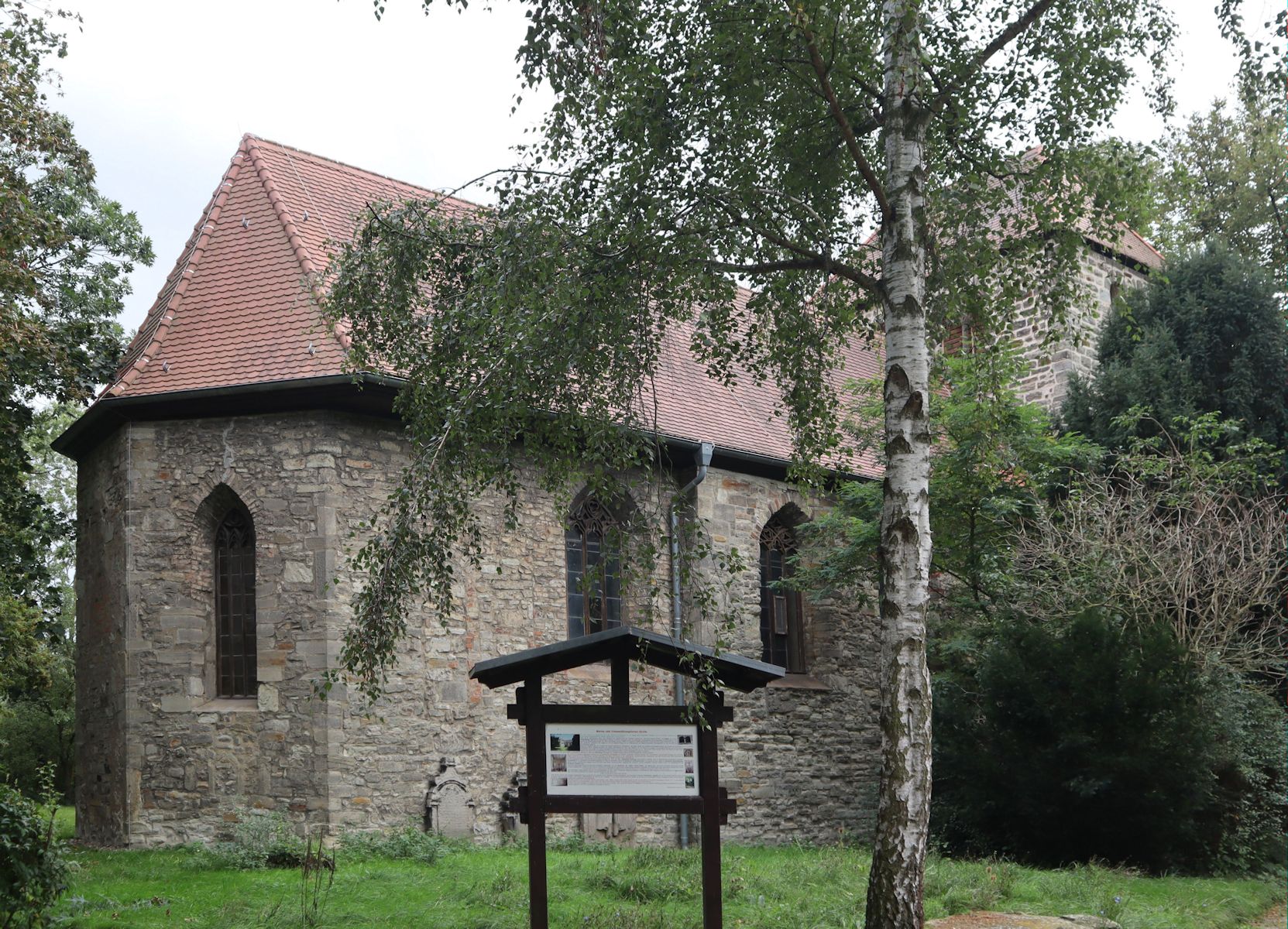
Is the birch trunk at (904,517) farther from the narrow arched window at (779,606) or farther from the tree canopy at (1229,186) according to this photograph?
the tree canopy at (1229,186)

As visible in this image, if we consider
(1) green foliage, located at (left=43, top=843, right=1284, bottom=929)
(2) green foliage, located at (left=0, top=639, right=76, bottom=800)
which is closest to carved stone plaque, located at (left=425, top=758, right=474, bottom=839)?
(1) green foliage, located at (left=43, top=843, right=1284, bottom=929)

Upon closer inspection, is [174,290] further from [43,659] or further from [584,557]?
[43,659]

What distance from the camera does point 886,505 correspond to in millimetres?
8570

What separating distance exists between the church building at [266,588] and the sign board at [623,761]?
4485 mm

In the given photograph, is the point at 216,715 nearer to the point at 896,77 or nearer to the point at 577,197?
the point at 577,197

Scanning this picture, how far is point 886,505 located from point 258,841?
7026 mm

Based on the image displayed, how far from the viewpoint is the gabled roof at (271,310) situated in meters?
13.8

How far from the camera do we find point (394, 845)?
12664 millimetres

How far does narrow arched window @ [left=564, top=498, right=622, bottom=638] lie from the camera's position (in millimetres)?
15719

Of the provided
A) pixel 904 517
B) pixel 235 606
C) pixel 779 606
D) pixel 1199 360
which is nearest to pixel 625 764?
pixel 904 517

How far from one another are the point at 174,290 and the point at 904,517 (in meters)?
10.1

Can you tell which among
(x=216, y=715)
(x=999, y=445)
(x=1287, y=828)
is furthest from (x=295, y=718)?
(x=1287, y=828)

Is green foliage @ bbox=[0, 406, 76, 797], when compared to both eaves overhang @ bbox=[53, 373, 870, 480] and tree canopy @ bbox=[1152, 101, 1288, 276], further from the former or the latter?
tree canopy @ bbox=[1152, 101, 1288, 276]

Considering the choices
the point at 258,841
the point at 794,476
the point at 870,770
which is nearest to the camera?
the point at 794,476
